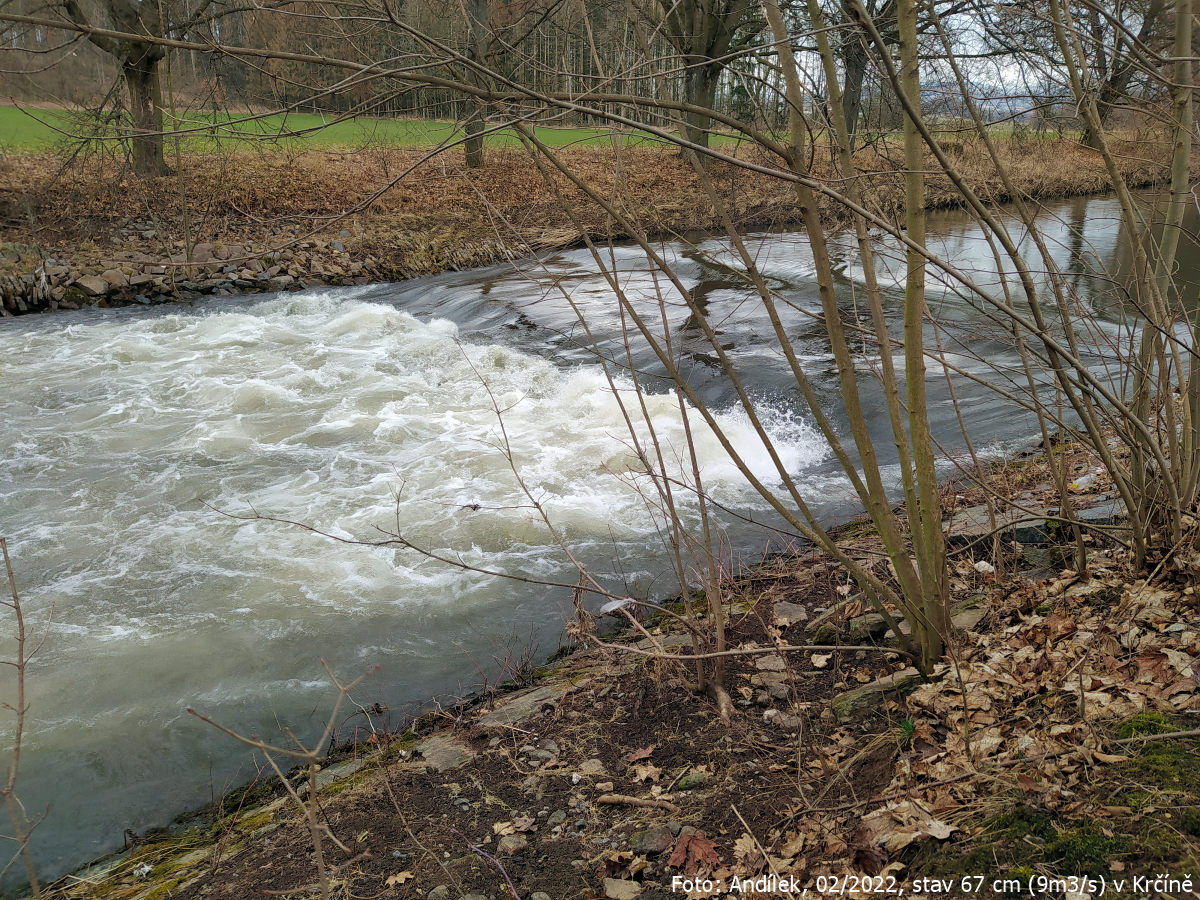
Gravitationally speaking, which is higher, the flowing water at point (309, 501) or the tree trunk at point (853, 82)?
the tree trunk at point (853, 82)

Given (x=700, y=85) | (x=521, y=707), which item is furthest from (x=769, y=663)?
(x=700, y=85)

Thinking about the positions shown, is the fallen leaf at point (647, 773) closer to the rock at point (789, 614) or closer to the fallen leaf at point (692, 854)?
the fallen leaf at point (692, 854)

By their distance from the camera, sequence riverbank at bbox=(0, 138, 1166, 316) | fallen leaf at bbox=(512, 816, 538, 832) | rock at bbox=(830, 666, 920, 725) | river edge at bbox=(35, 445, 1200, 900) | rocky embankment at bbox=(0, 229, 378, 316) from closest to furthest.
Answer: river edge at bbox=(35, 445, 1200, 900) → fallen leaf at bbox=(512, 816, 538, 832) → rock at bbox=(830, 666, 920, 725) → rocky embankment at bbox=(0, 229, 378, 316) → riverbank at bbox=(0, 138, 1166, 316)

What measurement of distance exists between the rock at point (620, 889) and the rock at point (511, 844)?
430 mm

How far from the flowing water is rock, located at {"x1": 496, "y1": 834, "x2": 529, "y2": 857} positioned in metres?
1.74

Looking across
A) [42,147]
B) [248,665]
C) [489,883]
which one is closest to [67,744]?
[248,665]

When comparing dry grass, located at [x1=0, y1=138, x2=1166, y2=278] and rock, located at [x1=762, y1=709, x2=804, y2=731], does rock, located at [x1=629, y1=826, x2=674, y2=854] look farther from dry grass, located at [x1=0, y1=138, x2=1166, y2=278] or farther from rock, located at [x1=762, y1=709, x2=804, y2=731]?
dry grass, located at [x1=0, y1=138, x2=1166, y2=278]

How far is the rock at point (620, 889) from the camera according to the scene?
2.92m

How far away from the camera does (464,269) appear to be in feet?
63.9

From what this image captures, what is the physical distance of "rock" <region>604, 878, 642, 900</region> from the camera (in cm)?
292

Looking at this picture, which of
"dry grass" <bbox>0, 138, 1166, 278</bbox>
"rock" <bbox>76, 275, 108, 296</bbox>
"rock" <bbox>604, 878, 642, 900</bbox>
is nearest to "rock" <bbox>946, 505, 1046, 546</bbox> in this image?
"rock" <bbox>604, 878, 642, 900</bbox>

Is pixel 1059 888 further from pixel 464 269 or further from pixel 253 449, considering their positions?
pixel 464 269

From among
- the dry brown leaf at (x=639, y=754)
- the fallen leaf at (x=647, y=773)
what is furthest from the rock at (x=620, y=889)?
the dry brown leaf at (x=639, y=754)

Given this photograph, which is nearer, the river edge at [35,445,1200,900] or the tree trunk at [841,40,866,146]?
the river edge at [35,445,1200,900]
